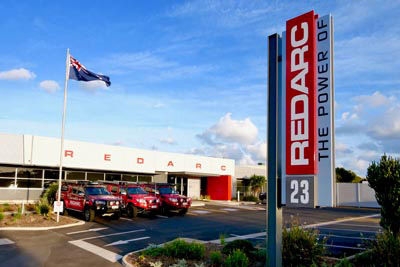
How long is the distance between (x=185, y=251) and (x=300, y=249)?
2991 mm

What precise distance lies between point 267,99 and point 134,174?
26.8 m

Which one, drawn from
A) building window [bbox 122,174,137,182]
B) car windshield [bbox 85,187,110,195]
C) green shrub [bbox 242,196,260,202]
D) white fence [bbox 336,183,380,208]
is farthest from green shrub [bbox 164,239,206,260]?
white fence [bbox 336,183,380,208]

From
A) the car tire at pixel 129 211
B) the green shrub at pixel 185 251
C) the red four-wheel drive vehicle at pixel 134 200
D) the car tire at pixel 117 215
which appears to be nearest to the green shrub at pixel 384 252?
the green shrub at pixel 185 251

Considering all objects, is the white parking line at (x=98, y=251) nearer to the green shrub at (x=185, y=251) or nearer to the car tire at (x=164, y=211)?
the green shrub at (x=185, y=251)

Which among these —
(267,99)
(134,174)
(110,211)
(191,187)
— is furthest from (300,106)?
(191,187)

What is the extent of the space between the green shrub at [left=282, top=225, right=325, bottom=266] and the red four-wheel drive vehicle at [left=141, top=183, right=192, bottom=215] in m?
14.5

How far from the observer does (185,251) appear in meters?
10.4

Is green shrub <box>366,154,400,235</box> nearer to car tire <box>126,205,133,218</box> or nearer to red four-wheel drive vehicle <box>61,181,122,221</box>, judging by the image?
red four-wheel drive vehicle <box>61,181,122,221</box>

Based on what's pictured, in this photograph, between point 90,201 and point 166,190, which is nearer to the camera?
point 90,201

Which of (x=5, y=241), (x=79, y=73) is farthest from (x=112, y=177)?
(x=5, y=241)

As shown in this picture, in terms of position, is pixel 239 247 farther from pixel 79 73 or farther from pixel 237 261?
pixel 79 73

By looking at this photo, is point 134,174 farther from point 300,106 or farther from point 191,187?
point 300,106

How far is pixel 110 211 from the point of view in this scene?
795 inches

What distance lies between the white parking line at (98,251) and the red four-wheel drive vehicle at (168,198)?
381 inches
